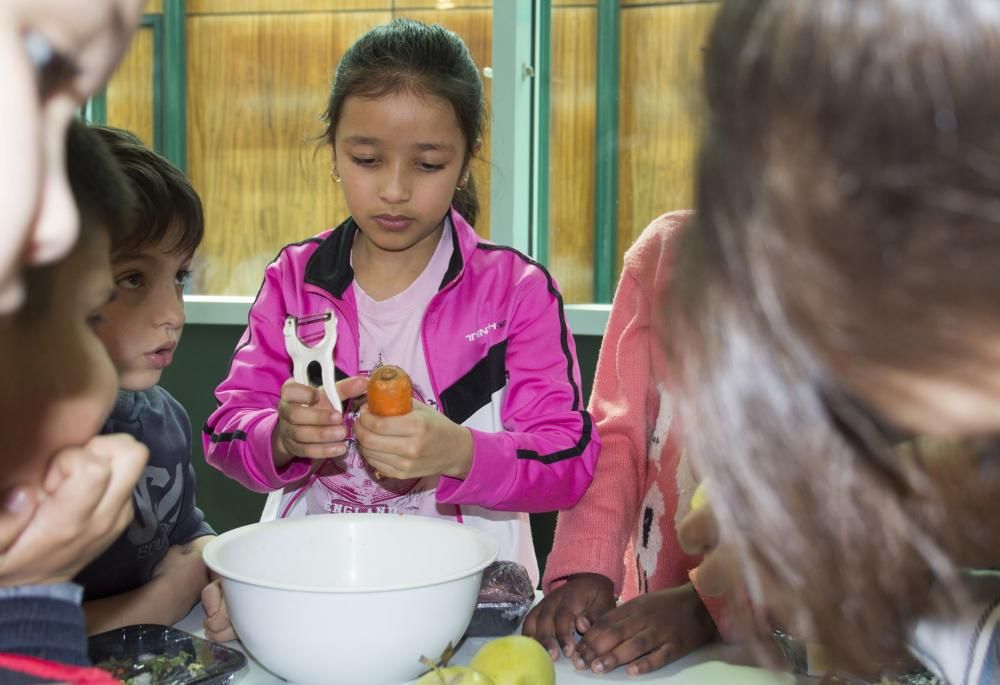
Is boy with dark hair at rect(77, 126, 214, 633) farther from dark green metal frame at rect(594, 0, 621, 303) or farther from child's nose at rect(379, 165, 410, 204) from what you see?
dark green metal frame at rect(594, 0, 621, 303)

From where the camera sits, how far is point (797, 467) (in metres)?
0.40

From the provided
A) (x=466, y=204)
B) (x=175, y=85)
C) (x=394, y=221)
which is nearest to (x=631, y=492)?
(x=394, y=221)

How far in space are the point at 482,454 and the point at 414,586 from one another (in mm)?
471

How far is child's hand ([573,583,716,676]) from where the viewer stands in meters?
1.09

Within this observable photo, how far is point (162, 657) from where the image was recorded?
Result: 41.6 inches

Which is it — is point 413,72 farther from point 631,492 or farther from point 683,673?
point 683,673

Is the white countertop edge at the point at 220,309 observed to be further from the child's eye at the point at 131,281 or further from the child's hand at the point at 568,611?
the child's hand at the point at 568,611

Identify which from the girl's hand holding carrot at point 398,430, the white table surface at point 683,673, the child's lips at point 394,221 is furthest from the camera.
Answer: the child's lips at point 394,221

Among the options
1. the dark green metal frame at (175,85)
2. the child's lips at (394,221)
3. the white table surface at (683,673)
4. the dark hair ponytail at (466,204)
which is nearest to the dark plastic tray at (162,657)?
the white table surface at (683,673)

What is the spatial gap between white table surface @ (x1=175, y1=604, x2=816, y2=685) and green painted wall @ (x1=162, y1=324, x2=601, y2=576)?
71.7 inches

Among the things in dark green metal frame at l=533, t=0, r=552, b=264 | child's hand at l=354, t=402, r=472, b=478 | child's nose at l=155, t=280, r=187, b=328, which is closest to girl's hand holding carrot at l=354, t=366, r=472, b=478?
child's hand at l=354, t=402, r=472, b=478

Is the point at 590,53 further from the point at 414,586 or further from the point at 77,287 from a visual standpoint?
the point at 77,287

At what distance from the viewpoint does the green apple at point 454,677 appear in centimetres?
94

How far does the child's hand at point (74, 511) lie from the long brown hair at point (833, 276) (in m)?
0.40
